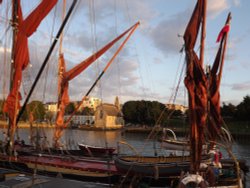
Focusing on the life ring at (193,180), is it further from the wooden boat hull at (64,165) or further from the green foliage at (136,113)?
the green foliage at (136,113)

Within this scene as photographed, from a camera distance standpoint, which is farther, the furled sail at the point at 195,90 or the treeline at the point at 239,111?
the treeline at the point at 239,111

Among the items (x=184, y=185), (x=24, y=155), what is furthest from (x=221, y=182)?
(x=24, y=155)

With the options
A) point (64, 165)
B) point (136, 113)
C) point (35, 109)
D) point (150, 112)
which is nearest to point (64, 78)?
point (35, 109)

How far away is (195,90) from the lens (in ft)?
42.7

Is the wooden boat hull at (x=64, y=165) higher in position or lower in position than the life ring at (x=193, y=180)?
lower

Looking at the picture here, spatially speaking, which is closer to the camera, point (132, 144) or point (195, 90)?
point (195, 90)

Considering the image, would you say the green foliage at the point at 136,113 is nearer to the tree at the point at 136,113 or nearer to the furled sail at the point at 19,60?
the tree at the point at 136,113

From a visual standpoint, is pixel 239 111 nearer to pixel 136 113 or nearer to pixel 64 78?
pixel 136 113

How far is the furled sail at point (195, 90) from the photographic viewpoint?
12781mm

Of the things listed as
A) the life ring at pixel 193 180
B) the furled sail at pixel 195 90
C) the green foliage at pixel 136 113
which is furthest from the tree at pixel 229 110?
the life ring at pixel 193 180

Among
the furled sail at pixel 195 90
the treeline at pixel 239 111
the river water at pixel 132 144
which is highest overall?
the treeline at pixel 239 111

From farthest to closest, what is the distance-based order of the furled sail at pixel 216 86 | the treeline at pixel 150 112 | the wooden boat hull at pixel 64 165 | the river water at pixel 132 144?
the treeline at pixel 150 112, the river water at pixel 132 144, the wooden boat hull at pixel 64 165, the furled sail at pixel 216 86

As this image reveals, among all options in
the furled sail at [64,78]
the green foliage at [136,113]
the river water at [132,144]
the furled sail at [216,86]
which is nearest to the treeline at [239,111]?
the river water at [132,144]

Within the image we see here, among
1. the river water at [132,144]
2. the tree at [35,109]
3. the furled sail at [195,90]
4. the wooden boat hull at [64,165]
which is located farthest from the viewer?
the tree at [35,109]
